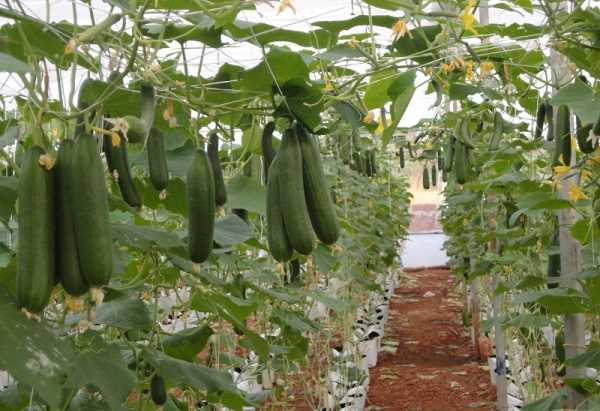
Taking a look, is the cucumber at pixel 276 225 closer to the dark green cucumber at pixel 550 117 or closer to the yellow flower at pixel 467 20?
the yellow flower at pixel 467 20

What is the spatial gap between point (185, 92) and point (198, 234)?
39 centimetres

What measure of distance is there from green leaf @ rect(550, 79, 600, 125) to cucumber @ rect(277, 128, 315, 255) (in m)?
0.92

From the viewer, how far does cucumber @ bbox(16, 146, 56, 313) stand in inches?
51.2

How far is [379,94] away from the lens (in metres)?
2.61

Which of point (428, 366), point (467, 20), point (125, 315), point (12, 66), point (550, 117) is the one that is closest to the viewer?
point (12, 66)

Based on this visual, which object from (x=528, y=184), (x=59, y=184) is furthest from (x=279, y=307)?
(x=59, y=184)

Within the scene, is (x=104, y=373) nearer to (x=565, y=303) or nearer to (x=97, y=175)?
(x=97, y=175)

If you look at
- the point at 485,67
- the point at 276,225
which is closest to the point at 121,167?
the point at 276,225

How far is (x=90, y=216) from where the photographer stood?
1.35 metres

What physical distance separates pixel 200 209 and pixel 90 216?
30cm

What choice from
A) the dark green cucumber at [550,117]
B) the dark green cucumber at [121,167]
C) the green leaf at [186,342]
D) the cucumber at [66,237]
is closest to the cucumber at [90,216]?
the cucumber at [66,237]

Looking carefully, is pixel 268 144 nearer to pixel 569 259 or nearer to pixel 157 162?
pixel 157 162

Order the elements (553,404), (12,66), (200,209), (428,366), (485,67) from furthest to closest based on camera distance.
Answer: (428,366) → (553,404) → (485,67) → (200,209) → (12,66)

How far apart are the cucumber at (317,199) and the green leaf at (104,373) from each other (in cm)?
57
